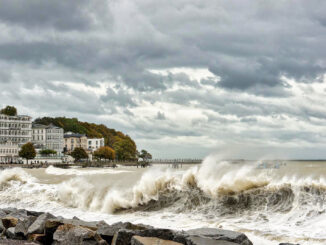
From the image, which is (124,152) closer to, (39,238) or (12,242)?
(39,238)

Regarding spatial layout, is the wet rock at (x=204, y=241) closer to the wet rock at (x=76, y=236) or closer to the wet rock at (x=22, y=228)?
the wet rock at (x=76, y=236)

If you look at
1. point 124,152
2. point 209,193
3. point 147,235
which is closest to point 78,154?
point 124,152

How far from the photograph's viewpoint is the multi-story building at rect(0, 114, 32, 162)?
513ft

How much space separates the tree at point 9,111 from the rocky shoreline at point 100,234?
588ft

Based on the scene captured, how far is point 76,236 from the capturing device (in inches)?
417

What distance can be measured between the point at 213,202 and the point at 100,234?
6716 mm

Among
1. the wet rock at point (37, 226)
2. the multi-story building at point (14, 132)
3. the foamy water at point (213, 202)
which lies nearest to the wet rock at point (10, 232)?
the wet rock at point (37, 226)

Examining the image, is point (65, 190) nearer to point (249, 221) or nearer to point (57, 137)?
point (249, 221)

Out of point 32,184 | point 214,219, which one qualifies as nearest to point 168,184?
point 214,219

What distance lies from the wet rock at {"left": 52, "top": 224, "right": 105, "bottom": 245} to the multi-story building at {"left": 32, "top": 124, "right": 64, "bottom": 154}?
17211 centimetres

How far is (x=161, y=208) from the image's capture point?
56.4 ft

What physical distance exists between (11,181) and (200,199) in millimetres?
14710

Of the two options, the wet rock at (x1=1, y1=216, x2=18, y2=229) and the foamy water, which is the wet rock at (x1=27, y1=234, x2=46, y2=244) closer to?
the wet rock at (x1=1, y1=216, x2=18, y2=229)

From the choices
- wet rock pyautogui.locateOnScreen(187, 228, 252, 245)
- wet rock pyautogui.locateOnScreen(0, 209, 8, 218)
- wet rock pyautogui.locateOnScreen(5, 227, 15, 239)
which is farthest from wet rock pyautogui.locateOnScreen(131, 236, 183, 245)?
wet rock pyautogui.locateOnScreen(0, 209, 8, 218)
